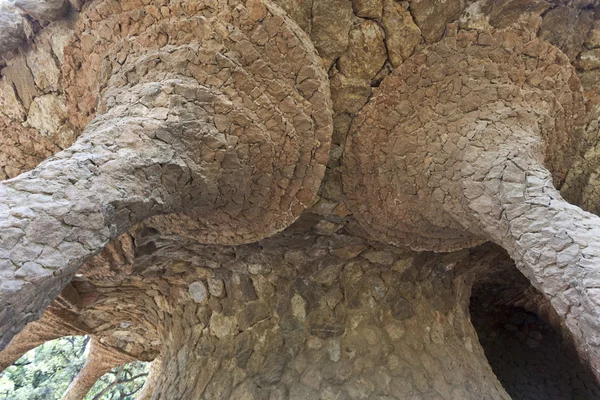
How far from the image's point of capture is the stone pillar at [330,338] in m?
2.45

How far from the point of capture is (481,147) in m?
1.82

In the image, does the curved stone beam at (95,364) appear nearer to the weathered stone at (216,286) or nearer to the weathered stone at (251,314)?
the weathered stone at (216,286)

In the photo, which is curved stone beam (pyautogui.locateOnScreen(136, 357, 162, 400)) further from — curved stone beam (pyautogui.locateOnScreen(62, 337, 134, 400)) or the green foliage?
the green foliage

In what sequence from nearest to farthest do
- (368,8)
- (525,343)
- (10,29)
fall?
1. (368,8)
2. (10,29)
3. (525,343)

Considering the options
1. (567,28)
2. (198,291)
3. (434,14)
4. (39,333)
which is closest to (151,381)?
(39,333)

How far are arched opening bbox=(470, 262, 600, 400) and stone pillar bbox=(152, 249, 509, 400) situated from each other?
1.63m

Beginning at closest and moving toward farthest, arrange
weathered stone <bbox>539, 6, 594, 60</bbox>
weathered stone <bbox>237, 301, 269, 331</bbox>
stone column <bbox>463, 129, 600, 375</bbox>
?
stone column <bbox>463, 129, 600, 375</bbox>
weathered stone <bbox>539, 6, 594, 60</bbox>
weathered stone <bbox>237, 301, 269, 331</bbox>

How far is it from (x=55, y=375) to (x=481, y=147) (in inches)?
327

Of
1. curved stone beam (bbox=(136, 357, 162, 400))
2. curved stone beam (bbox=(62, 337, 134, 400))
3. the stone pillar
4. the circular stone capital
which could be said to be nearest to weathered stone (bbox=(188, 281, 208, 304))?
the stone pillar

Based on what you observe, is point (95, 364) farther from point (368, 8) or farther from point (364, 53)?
point (368, 8)

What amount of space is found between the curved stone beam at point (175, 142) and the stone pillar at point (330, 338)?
2.49ft

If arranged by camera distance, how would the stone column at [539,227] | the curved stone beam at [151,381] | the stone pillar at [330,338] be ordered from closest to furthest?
1. the stone column at [539,227]
2. the stone pillar at [330,338]
3. the curved stone beam at [151,381]

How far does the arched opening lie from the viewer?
4.39 metres

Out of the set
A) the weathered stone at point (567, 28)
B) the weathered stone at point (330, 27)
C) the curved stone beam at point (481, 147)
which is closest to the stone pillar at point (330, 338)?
the curved stone beam at point (481, 147)
